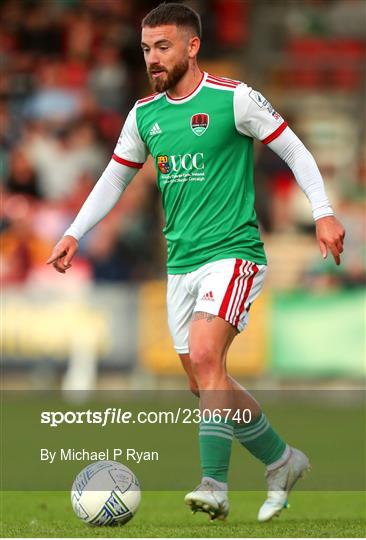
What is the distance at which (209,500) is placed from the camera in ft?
21.5

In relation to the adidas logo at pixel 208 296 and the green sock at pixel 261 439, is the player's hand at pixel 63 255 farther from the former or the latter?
the green sock at pixel 261 439

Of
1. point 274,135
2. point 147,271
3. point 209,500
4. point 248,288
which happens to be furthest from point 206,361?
point 147,271

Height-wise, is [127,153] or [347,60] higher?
[347,60]

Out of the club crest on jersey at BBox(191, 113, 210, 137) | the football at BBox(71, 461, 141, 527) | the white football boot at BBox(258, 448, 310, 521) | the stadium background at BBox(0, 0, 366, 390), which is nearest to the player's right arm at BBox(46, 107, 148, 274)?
the club crest on jersey at BBox(191, 113, 210, 137)

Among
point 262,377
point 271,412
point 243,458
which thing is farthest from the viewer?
point 262,377

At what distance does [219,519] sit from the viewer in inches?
271

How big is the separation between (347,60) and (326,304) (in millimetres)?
5931

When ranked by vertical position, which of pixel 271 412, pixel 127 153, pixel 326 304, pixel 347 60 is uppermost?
pixel 347 60

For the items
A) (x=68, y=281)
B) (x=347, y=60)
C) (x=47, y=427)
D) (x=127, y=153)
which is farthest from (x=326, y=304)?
(x=127, y=153)

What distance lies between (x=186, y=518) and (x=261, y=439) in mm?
663

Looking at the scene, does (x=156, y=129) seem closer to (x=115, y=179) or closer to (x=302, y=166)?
(x=115, y=179)

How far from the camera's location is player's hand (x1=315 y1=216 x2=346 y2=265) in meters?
6.51

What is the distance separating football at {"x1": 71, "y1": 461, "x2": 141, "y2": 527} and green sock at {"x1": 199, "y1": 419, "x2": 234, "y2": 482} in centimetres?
42

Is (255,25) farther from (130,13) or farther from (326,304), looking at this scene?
(326,304)
